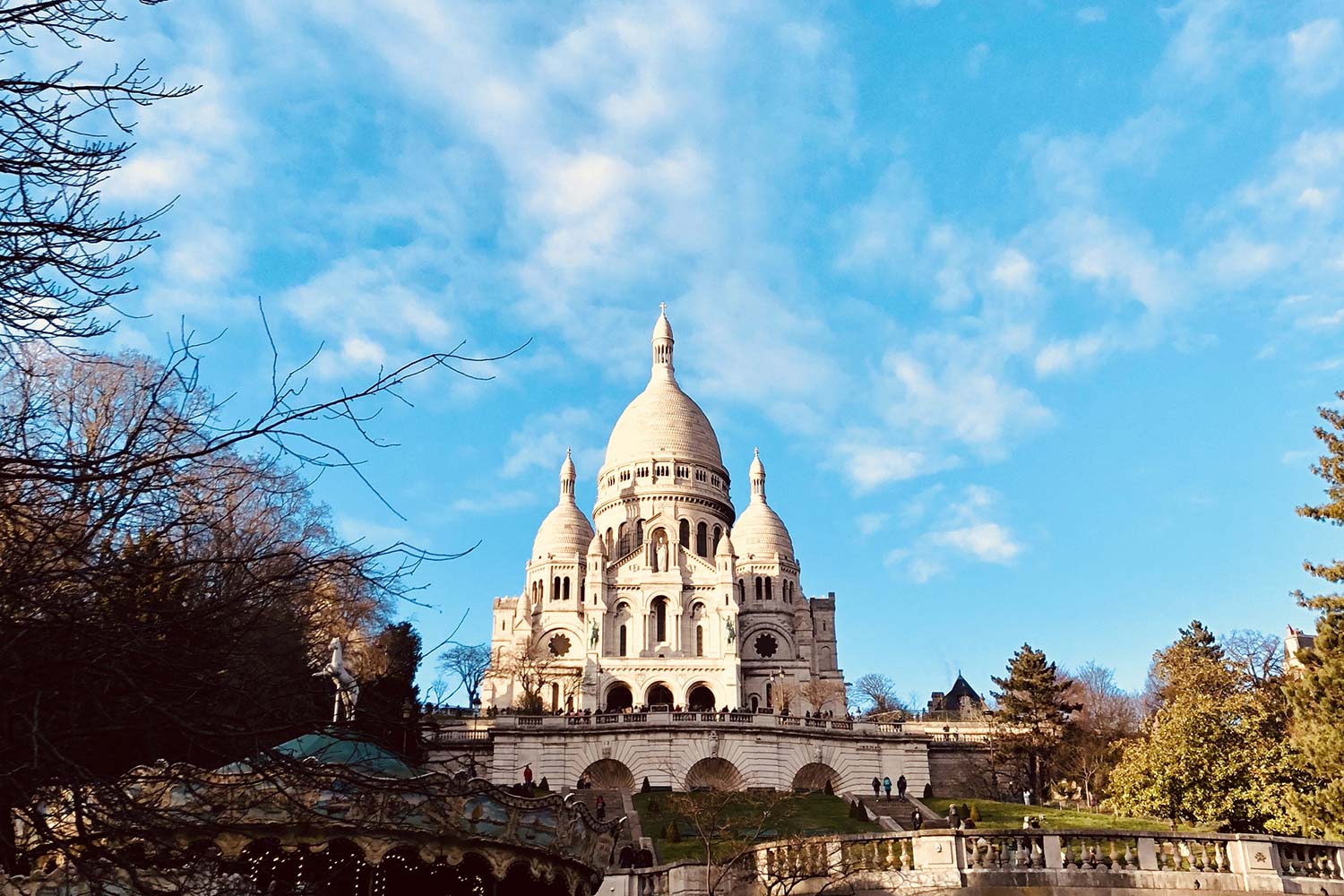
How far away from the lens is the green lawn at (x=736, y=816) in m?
31.1

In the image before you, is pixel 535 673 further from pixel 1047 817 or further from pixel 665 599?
pixel 1047 817

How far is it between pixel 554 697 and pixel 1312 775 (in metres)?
48.8

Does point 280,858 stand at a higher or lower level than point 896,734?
lower

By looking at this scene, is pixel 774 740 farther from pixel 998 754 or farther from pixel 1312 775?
pixel 1312 775

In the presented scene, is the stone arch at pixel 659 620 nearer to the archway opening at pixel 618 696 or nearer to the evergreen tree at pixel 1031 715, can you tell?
the archway opening at pixel 618 696

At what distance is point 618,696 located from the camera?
7131cm

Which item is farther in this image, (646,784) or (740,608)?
(740,608)

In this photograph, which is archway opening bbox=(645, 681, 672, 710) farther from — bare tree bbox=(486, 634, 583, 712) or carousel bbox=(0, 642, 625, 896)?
carousel bbox=(0, 642, 625, 896)

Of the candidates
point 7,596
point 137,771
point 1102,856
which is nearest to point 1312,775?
point 1102,856

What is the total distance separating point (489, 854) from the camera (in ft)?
40.1

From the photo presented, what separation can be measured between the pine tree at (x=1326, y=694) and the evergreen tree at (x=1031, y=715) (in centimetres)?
1956

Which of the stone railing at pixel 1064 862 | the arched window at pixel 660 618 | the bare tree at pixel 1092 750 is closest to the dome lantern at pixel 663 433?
the arched window at pixel 660 618

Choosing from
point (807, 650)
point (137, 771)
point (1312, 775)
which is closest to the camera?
point (137, 771)

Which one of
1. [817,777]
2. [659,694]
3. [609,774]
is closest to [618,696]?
[659,694]
